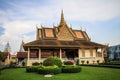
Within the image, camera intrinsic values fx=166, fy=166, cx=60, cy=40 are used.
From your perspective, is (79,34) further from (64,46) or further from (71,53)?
(64,46)

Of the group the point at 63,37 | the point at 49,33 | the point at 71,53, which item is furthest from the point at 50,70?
the point at 49,33

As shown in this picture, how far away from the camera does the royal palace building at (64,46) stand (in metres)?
39.8

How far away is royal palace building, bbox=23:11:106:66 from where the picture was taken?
39750 mm

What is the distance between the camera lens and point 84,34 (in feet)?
165

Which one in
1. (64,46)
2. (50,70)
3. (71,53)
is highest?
(64,46)

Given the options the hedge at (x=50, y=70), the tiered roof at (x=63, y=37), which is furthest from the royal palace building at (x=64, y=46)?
the hedge at (x=50, y=70)

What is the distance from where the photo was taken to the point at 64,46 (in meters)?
39.4

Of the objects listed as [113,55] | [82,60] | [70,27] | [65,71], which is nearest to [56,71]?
[65,71]

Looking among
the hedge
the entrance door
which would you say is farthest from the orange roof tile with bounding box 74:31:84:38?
the hedge

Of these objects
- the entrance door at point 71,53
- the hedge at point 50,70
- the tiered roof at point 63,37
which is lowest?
the hedge at point 50,70

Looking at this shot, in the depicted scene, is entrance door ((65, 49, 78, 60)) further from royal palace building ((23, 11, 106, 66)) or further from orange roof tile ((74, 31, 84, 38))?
orange roof tile ((74, 31, 84, 38))

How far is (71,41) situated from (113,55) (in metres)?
42.6

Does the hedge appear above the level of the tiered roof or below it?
below

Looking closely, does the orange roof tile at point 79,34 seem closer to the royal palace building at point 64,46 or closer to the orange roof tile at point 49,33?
the royal palace building at point 64,46
